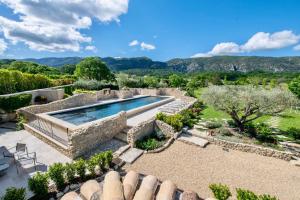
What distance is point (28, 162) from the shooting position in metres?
9.19

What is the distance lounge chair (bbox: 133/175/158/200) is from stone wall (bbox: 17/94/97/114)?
498 inches

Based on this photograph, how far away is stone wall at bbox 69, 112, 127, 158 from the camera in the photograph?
10.1 m

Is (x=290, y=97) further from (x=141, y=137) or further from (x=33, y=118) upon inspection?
(x=33, y=118)

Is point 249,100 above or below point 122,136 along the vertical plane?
above

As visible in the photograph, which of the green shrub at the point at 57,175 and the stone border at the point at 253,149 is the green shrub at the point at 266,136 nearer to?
the stone border at the point at 253,149

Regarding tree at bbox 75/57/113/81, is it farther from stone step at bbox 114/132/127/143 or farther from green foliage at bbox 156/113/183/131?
stone step at bbox 114/132/127/143

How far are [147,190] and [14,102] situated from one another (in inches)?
621

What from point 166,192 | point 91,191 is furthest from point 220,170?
point 91,191

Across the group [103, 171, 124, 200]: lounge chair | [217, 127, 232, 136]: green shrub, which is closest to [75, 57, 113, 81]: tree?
[217, 127, 232, 136]: green shrub

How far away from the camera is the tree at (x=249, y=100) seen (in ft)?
40.5

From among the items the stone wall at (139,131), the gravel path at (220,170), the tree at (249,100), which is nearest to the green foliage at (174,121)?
the stone wall at (139,131)

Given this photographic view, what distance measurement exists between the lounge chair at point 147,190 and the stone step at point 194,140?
5.81 m

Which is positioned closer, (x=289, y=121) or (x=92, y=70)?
(x=289, y=121)

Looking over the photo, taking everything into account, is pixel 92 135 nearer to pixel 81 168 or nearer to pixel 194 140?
pixel 81 168
